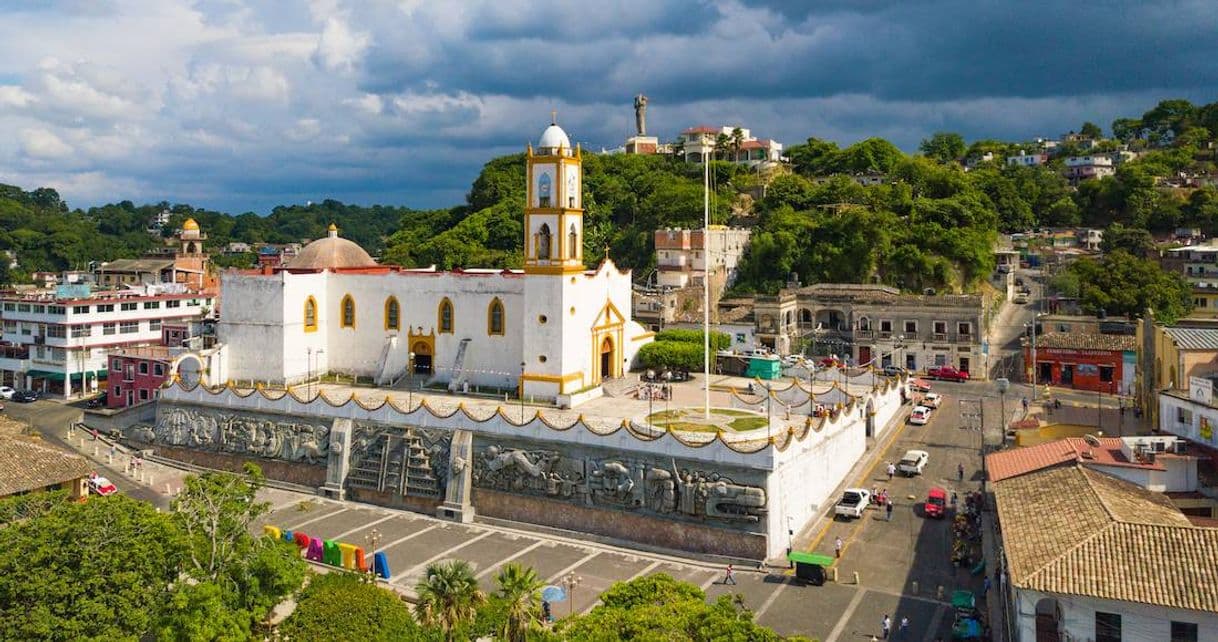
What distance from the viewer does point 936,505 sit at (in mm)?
28031

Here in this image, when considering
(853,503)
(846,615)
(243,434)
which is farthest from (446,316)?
(846,615)

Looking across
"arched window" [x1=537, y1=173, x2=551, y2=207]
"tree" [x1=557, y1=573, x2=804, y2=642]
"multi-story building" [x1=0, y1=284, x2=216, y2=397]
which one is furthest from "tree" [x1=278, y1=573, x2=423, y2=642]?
"multi-story building" [x1=0, y1=284, x2=216, y2=397]

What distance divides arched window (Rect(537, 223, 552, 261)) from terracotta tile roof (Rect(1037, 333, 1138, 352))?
86.0 ft

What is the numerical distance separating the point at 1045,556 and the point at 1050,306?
4158 centimetres

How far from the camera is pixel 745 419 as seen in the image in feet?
105

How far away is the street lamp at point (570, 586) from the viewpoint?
23.0 meters

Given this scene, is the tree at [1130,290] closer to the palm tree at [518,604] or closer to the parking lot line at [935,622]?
the parking lot line at [935,622]

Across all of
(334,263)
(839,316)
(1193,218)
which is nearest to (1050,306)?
(839,316)

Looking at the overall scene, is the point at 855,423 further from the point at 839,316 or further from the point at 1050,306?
the point at 1050,306

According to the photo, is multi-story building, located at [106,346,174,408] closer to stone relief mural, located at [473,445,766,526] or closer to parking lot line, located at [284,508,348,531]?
parking lot line, located at [284,508,348,531]

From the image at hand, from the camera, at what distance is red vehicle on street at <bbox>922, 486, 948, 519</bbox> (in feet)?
91.6

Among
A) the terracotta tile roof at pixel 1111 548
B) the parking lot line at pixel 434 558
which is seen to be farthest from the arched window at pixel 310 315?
the terracotta tile roof at pixel 1111 548

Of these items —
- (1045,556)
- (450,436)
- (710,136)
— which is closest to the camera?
(1045,556)

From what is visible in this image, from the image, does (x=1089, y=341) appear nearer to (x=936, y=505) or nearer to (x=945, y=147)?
(x=936, y=505)
